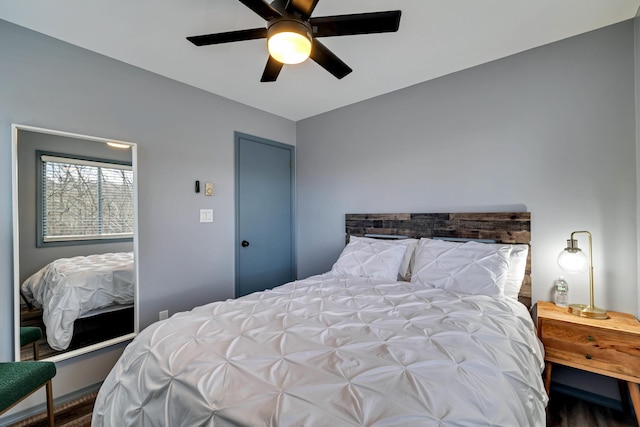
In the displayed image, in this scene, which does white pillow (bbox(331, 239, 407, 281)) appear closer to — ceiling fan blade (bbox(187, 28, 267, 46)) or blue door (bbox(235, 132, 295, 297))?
blue door (bbox(235, 132, 295, 297))

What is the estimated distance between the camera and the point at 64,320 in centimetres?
201

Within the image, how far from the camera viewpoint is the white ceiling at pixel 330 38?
1.69 m

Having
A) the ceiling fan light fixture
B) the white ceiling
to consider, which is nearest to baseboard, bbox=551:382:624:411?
the white ceiling

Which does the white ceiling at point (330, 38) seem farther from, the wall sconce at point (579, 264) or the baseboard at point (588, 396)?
the baseboard at point (588, 396)

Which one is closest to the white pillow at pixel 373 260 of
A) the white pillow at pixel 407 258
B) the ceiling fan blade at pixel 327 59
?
the white pillow at pixel 407 258

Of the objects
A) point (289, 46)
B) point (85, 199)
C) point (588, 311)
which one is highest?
point (289, 46)

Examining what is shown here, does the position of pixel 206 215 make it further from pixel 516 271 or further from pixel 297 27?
pixel 516 271

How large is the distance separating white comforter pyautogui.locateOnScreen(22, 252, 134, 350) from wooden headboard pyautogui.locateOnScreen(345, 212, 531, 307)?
221cm

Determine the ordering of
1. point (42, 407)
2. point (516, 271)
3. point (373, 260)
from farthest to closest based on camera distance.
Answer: point (373, 260), point (516, 271), point (42, 407)

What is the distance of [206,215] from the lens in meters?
2.81

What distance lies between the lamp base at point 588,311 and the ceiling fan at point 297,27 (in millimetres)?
2102

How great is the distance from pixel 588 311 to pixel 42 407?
145 inches

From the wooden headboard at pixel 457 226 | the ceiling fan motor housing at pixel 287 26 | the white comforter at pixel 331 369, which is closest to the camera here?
the white comforter at pixel 331 369

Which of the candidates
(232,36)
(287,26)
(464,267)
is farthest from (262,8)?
(464,267)
